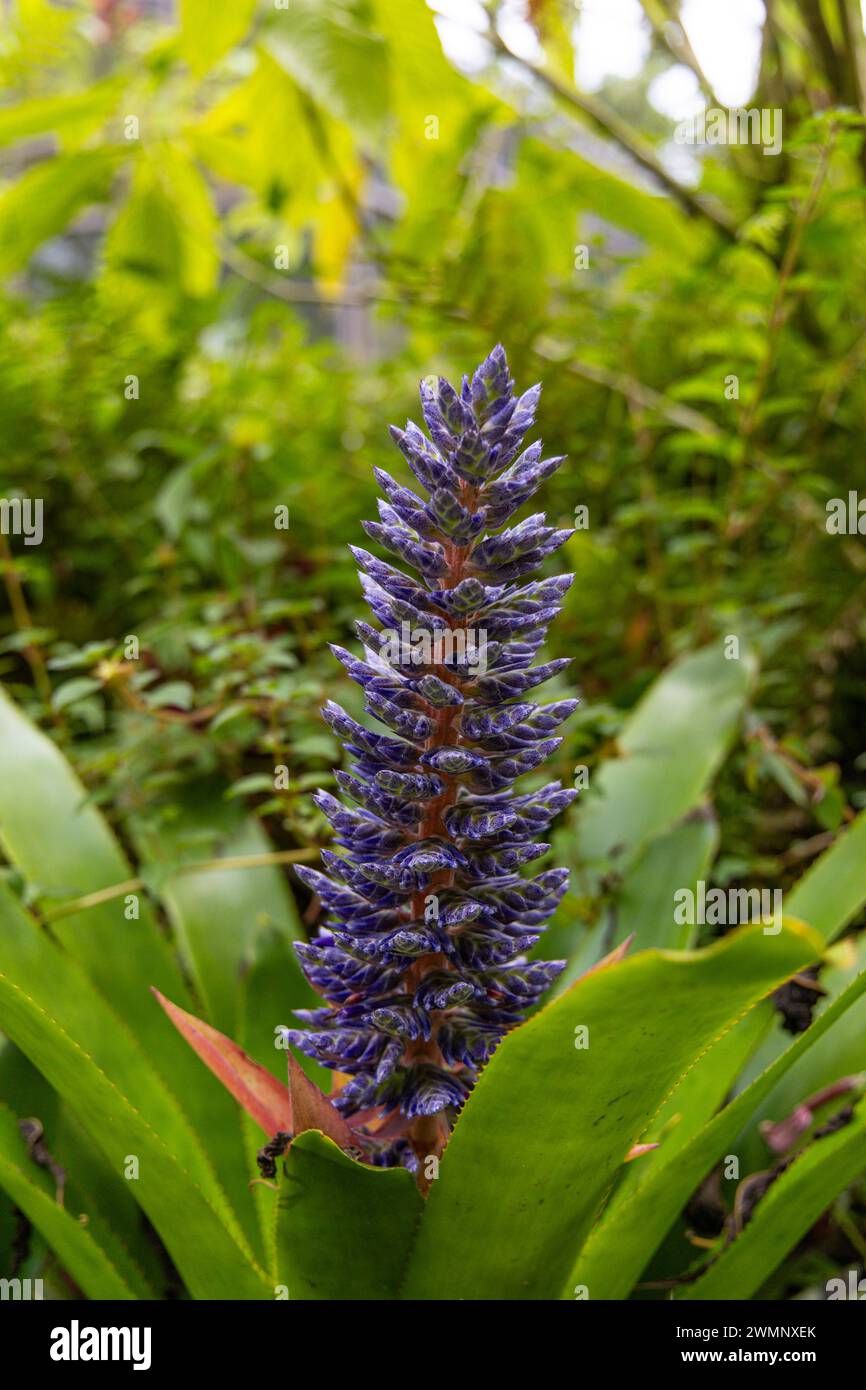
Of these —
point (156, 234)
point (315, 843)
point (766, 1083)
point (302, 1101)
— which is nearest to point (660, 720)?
point (315, 843)

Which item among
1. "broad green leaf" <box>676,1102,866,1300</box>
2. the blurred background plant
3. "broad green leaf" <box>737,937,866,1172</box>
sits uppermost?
the blurred background plant

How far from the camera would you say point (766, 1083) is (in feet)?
2.47

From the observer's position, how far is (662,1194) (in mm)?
710

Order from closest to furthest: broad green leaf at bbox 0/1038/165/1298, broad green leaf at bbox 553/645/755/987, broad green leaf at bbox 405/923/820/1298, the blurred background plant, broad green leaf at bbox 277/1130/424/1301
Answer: broad green leaf at bbox 405/923/820/1298
broad green leaf at bbox 277/1130/424/1301
broad green leaf at bbox 0/1038/165/1298
broad green leaf at bbox 553/645/755/987
the blurred background plant

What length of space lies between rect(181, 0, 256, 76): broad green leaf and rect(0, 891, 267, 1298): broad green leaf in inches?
46.1

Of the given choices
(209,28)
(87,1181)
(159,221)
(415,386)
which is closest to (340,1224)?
(87,1181)

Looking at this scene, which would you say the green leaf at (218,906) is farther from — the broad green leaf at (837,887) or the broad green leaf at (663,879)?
the broad green leaf at (837,887)

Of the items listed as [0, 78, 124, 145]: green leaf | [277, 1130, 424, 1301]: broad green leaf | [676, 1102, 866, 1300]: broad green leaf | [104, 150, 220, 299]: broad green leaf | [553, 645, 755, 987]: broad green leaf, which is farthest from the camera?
[104, 150, 220, 299]: broad green leaf

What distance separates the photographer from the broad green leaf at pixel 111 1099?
0.69m

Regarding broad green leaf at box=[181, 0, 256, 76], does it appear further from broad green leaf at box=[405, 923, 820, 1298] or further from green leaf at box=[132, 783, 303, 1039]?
broad green leaf at box=[405, 923, 820, 1298]

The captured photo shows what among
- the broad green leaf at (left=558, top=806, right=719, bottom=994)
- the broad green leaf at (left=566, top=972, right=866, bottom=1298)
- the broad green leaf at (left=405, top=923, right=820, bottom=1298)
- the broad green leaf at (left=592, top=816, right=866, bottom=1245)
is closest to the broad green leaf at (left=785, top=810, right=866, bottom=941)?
the broad green leaf at (left=592, top=816, right=866, bottom=1245)

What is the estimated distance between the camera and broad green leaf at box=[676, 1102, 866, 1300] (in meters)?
0.74

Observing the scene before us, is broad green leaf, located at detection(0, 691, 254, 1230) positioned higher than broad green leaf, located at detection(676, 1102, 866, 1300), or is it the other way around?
broad green leaf, located at detection(0, 691, 254, 1230)

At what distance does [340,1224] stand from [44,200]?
67.0 inches
